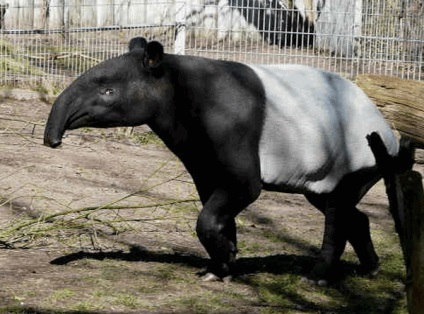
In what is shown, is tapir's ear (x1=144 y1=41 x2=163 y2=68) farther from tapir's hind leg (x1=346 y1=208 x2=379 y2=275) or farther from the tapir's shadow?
tapir's hind leg (x1=346 y1=208 x2=379 y2=275)

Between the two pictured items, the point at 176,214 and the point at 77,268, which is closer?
the point at 77,268

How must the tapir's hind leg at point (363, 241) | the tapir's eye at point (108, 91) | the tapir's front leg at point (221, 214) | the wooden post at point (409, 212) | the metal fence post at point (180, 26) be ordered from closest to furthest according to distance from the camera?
the wooden post at point (409, 212)
the tapir's front leg at point (221, 214)
the tapir's eye at point (108, 91)
the tapir's hind leg at point (363, 241)
the metal fence post at point (180, 26)

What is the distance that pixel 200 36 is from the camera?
12.8 m

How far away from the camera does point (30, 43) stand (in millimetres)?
13102

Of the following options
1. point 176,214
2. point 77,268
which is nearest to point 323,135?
point 77,268

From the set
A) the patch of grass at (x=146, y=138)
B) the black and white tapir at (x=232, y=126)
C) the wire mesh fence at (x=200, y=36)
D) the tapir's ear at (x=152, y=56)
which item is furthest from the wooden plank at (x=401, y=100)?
the wire mesh fence at (x=200, y=36)

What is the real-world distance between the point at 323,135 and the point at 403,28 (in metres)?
7.58

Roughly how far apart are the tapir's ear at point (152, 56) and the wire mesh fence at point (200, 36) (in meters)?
6.34

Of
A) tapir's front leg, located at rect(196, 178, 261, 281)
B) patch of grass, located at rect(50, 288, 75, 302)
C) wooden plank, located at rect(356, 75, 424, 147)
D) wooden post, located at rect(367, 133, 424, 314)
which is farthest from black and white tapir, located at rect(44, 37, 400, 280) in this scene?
wooden post, located at rect(367, 133, 424, 314)

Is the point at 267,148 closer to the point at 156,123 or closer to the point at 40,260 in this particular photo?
the point at 156,123

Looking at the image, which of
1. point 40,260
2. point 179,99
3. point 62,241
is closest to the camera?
point 179,99

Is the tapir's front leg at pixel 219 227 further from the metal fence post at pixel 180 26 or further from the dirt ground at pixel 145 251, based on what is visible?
the metal fence post at pixel 180 26

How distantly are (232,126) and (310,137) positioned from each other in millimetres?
491

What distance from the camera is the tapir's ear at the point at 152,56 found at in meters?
5.99
